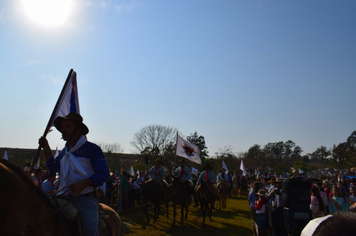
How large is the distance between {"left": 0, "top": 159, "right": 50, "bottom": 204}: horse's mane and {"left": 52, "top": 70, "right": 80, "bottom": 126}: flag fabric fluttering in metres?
1.57

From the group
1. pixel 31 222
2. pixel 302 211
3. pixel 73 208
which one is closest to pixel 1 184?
pixel 31 222

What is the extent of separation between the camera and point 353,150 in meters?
50.8

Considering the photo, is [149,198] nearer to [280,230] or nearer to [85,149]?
[280,230]

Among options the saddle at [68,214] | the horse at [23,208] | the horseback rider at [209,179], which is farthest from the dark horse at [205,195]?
the horse at [23,208]

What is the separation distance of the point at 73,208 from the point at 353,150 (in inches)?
2300

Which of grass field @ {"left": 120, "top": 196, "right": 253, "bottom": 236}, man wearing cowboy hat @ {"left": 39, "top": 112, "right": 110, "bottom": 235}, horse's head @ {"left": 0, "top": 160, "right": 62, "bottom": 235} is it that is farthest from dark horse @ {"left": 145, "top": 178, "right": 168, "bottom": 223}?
horse's head @ {"left": 0, "top": 160, "right": 62, "bottom": 235}

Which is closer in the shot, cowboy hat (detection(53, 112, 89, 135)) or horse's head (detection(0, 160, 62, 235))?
horse's head (detection(0, 160, 62, 235))

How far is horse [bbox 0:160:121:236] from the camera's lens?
2586 mm

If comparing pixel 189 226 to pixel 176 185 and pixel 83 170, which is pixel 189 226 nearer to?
pixel 176 185

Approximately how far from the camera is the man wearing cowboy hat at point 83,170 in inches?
134

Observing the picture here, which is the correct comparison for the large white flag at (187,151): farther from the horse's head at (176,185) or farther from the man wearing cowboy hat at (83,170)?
the man wearing cowboy hat at (83,170)

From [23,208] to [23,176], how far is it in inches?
13.8

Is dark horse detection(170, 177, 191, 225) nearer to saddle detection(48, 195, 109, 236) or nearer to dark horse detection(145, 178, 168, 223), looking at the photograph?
dark horse detection(145, 178, 168, 223)

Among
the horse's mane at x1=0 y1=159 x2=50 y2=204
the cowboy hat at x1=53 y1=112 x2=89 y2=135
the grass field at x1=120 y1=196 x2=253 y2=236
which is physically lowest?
the grass field at x1=120 y1=196 x2=253 y2=236
